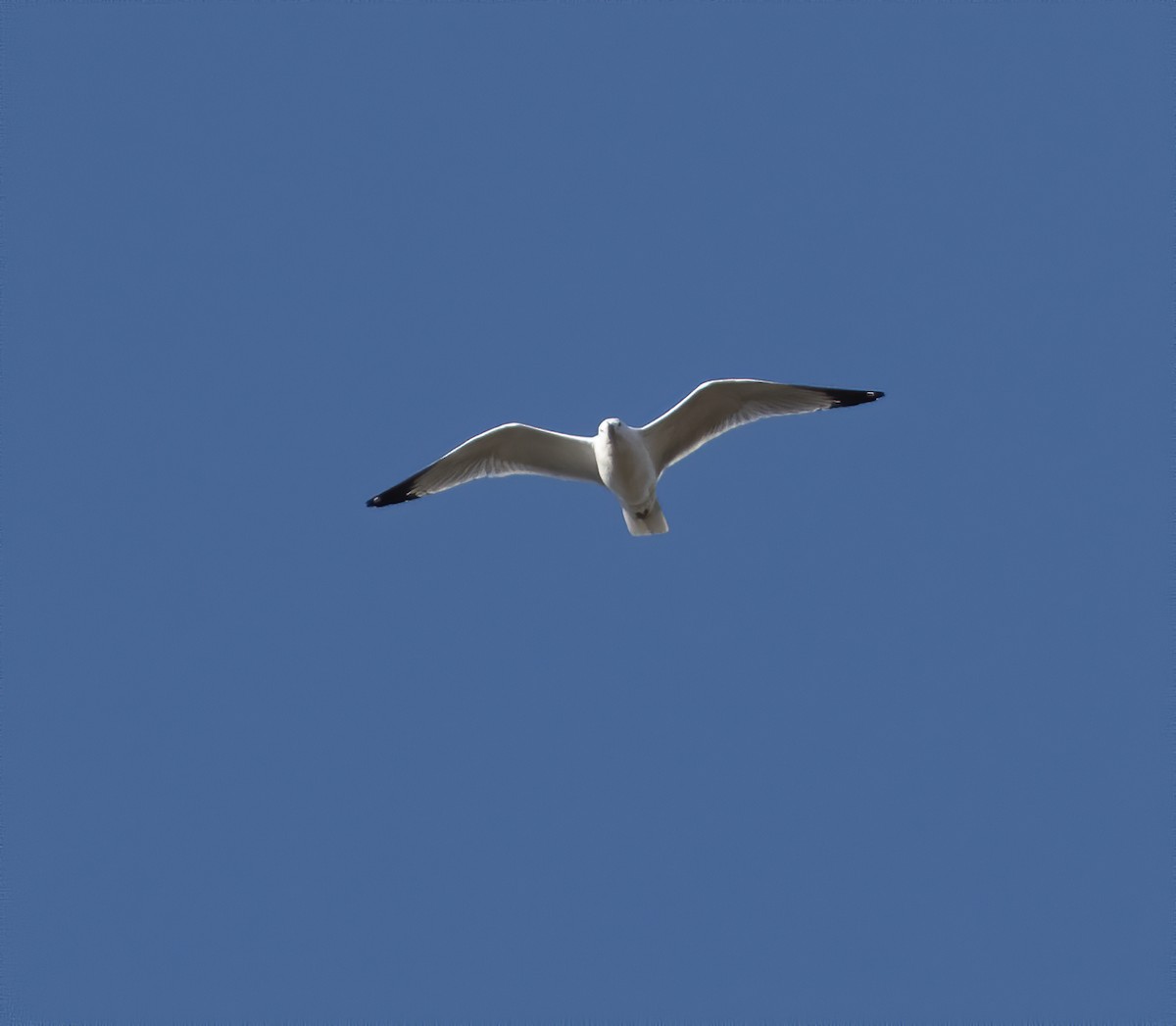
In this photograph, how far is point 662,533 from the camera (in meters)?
16.7

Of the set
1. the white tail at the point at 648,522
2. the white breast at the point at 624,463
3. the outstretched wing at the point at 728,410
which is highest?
the outstretched wing at the point at 728,410

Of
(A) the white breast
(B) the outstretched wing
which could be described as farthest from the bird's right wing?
(B) the outstretched wing

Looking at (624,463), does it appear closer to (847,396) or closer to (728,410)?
(728,410)

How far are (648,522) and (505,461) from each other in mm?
1534

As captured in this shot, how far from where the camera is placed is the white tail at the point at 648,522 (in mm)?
16562

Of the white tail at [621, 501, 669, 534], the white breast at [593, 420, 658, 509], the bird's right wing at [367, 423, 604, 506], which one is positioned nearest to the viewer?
the white breast at [593, 420, 658, 509]

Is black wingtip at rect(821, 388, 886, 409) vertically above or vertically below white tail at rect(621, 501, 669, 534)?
above

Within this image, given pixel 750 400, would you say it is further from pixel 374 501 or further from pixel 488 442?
pixel 374 501

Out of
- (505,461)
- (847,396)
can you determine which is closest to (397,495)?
(505,461)

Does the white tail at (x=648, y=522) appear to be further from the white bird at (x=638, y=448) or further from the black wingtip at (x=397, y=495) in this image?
the black wingtip at (x=397, y=495)

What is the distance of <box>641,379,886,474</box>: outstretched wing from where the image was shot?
1623 centimetres

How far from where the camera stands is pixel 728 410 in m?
16.4

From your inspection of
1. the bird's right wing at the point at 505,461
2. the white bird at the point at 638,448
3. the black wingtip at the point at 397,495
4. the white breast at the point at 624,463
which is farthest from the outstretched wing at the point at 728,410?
the black wingtip at the point at 397,495

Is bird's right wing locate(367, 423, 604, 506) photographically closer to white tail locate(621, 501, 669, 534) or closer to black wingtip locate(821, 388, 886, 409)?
white tail locate(621, 501, 669, 534)
